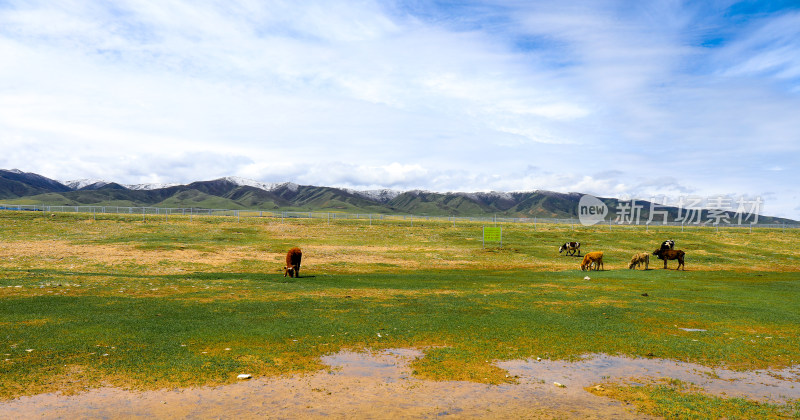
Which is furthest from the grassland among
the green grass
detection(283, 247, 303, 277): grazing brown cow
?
the green grass

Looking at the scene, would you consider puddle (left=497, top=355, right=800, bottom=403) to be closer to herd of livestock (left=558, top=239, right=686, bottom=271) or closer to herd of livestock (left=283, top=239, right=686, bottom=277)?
herd of livestock (left=283, top=239, right=686, bottom=277)

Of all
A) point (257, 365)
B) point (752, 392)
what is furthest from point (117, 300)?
point (752, 392)

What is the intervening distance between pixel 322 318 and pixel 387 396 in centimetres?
724

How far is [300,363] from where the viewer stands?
34.8ft

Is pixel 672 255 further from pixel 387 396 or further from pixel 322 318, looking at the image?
pixel 387 396

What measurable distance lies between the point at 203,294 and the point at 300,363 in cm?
1164

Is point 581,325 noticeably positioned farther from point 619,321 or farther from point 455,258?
point 455,258

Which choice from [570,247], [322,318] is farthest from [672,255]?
[322,318]

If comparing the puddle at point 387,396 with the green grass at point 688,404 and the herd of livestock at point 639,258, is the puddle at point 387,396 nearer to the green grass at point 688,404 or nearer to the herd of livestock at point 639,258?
the green grass at point 688,404

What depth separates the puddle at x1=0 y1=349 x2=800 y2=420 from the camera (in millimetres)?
7859

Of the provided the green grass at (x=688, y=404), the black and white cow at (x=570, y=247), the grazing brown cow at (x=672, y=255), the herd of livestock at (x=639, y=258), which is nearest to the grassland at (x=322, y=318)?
the green grass at (x=688, y=404)

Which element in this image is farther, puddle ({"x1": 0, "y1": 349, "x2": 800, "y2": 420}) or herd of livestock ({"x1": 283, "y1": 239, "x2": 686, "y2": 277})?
herd of livestock ({"x1": 283, "y1": 239, "x2": 686, "y2": 277})

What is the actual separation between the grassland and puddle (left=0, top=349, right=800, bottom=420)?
23.2 inches

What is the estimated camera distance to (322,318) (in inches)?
612
